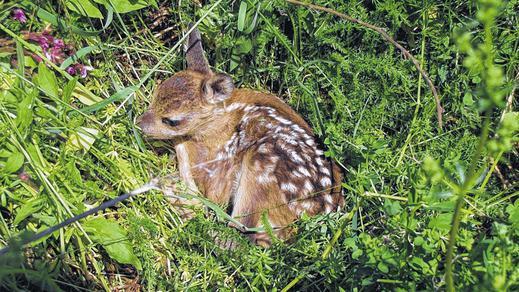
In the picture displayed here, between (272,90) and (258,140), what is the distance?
62cm

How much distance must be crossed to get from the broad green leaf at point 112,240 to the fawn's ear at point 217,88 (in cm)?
112

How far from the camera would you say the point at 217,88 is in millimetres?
4402

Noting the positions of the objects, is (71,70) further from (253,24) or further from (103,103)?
(253,24)

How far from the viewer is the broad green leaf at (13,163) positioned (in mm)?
3576

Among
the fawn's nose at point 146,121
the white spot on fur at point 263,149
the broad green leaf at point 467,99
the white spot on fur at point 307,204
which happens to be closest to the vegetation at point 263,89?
the broad green leaf at point 467,99

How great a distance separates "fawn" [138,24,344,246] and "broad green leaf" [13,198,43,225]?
0.92 metres

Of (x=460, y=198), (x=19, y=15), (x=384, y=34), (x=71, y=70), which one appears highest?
(x=460, y=198)

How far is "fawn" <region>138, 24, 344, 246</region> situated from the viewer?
4062 mm

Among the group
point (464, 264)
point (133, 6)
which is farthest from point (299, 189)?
point (133, 6)

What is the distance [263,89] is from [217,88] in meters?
0.48

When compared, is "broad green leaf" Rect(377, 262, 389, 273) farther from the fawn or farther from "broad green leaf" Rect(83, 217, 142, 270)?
"broad green leaf" Rect(83, 217, 142, 270)

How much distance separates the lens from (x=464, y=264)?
9.58 ft

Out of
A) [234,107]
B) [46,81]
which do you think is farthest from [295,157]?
[46,81]

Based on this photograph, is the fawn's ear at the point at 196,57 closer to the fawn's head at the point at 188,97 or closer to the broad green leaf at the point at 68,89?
the fawn's head at the point at 188,97
